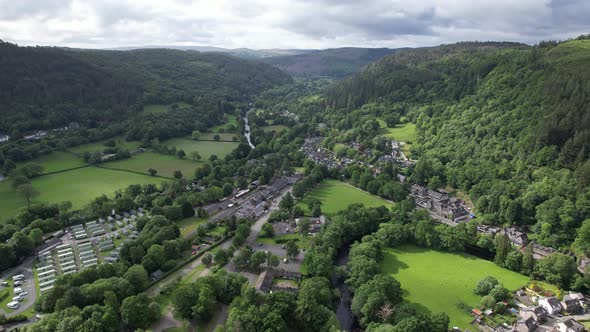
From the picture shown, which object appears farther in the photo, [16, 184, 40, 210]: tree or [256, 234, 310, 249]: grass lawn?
[16, 184, 40, 210]: tree

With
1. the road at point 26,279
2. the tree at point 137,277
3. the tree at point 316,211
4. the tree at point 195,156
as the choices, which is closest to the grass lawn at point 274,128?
the tree at point 195,156

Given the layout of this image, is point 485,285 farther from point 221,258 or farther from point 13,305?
point 13,305

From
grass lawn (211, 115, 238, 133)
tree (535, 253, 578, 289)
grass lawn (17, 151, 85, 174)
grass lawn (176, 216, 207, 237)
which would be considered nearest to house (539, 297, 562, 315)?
tree (535, 253, 578, 289)

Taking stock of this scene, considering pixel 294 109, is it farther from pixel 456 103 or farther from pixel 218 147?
pixel 456 103

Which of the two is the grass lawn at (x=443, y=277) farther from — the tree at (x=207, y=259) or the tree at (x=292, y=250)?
the tree at (x=207, y=259)

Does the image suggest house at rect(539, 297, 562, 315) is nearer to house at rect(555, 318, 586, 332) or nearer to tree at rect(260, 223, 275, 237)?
house at rect(555, 318, 586, 332)

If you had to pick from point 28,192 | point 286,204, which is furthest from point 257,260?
point 28,192
